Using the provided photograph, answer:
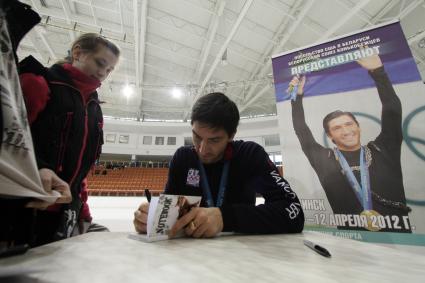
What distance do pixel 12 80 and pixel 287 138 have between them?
213 centimetres

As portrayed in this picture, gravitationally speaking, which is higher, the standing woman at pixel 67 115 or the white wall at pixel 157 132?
the white wall at pixel 157 132

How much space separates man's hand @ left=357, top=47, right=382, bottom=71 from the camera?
1866mm

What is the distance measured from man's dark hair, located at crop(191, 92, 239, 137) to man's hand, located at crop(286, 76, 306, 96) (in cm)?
127

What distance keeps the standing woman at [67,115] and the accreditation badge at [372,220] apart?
197cm

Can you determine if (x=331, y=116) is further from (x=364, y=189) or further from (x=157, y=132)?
(x=157, y=132)

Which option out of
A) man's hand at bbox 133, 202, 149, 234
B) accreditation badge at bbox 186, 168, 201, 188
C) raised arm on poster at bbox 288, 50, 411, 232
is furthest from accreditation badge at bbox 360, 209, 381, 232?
man's hand at bbox 133, 202, 149, 234

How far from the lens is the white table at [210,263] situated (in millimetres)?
399

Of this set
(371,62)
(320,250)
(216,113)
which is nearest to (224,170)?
(216,113)

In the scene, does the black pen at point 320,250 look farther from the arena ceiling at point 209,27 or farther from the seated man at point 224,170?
the arena ceiling at point 209,27

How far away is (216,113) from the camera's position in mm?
1139

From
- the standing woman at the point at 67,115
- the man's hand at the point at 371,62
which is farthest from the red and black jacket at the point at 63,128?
the man's hand at the point at 371,62

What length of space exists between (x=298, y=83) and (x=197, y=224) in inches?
76.0

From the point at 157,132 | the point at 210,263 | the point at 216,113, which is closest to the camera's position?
the point at 210,263

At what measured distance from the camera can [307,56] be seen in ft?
7.38
